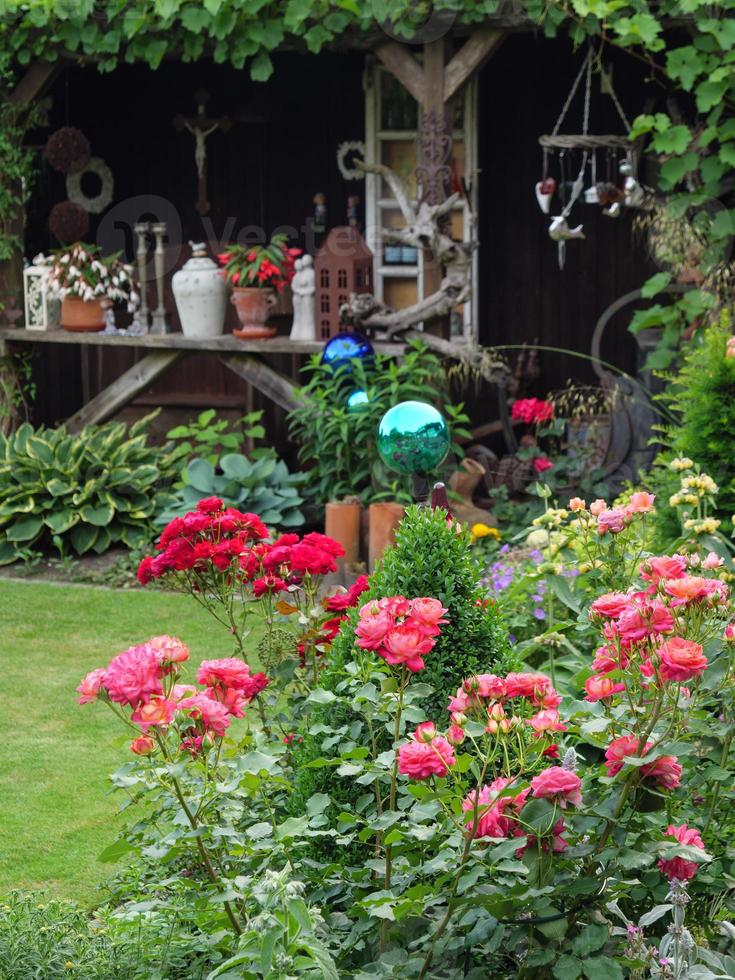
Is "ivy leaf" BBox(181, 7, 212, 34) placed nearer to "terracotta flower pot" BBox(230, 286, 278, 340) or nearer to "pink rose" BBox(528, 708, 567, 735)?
"terracotta flower pot" BBox(230, 286, 278, 340)

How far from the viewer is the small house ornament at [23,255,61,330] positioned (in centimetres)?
860

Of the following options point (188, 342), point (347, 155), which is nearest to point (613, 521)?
point (188, 342)

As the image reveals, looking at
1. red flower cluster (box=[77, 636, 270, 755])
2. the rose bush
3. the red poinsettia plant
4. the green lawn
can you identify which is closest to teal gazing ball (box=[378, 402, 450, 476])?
the rose bush

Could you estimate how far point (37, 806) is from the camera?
→ 15.2ft

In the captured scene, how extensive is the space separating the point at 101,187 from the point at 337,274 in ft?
9.25

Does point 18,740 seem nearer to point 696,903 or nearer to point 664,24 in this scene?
point 696,903

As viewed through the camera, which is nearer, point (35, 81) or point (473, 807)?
point (473, 807)

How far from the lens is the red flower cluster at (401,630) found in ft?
7.85

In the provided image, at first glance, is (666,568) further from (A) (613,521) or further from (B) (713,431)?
(B) (713,431)

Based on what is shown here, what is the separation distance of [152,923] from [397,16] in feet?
17.4

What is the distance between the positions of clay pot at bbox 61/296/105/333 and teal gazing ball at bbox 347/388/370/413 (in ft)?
6.63

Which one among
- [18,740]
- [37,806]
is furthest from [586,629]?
[18,740]

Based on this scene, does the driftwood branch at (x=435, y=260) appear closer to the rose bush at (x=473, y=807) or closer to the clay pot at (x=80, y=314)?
the clay pot at (x=80, y=314)

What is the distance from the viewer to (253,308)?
317 inches
